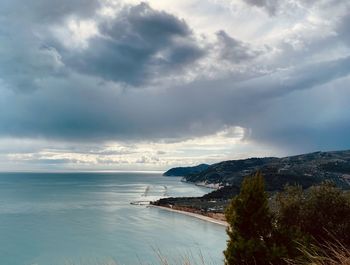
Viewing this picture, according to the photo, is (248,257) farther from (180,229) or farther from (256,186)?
(180,229)

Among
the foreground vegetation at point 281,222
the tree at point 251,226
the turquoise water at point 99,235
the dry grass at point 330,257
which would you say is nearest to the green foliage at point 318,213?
the foreground vegetation at point 281,222

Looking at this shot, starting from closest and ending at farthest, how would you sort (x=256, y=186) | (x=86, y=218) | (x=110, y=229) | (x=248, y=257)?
1. (x=248, y=257)
2. (x=256, y=186)
3. (x=110, y=229)
4. (x=86, y=218)

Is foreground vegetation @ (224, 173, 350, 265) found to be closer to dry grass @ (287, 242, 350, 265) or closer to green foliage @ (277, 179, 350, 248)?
green foliage @ (277, 179, 350, 248)

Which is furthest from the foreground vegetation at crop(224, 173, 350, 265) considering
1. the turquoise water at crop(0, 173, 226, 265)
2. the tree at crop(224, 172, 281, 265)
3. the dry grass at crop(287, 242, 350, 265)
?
the turquoise water at crop(0, 173, 226, 265)

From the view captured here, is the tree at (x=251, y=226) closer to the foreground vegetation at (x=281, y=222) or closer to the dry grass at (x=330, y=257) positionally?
the foreground vegetation at (x=281, y=222)

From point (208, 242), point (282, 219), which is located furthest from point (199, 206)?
point (282, 219)

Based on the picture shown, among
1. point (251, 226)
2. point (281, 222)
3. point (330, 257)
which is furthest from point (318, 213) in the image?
point (330, 257)

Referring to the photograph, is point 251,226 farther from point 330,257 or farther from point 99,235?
point 99,235
